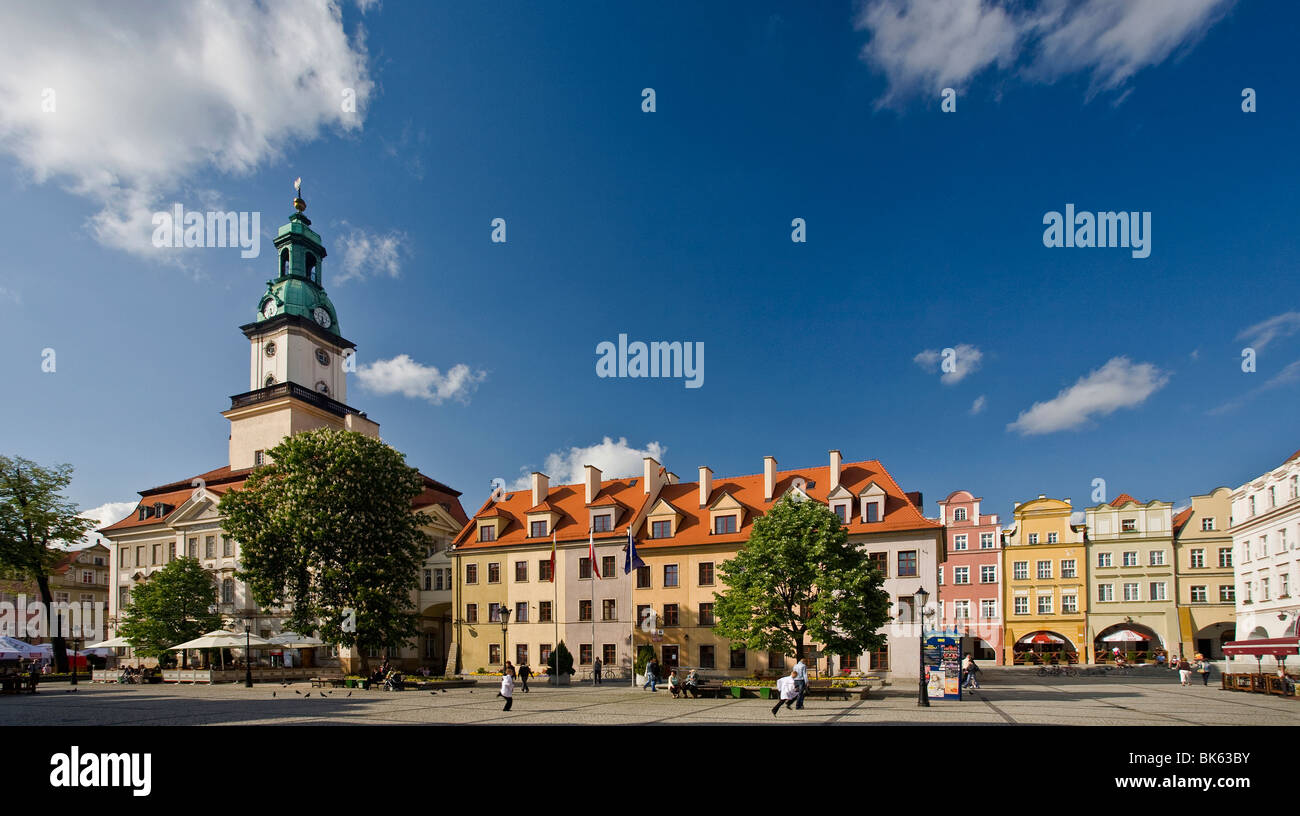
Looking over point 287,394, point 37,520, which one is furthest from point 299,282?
point 37,520

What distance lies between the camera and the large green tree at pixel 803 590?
37.2 metres

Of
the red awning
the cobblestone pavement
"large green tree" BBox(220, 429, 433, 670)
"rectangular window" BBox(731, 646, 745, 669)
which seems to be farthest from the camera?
"rectangular window" BBox(731, 646, 745, 669)

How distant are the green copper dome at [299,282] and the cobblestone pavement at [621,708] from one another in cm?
3994

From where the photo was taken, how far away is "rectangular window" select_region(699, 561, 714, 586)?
53.1 m

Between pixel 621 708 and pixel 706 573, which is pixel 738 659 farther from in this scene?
pixel 621 708

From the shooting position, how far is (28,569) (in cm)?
5297

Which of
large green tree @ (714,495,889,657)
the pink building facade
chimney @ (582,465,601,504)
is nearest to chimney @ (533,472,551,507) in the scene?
chimney @ (582,465,601,504)

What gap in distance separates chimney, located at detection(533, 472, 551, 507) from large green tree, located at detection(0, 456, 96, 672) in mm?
31799

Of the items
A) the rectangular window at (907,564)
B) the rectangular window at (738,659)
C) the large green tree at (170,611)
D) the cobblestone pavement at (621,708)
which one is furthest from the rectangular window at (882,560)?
the large green tree at (170,611)

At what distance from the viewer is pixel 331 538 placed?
Result: 4575cm

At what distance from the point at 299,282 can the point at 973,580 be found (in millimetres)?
68852

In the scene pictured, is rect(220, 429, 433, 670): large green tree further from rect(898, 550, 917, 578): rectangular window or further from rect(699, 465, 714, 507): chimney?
rect(898, 550, 917, 578): rectangular window

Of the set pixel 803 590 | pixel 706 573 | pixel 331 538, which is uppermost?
pixel 331 538
